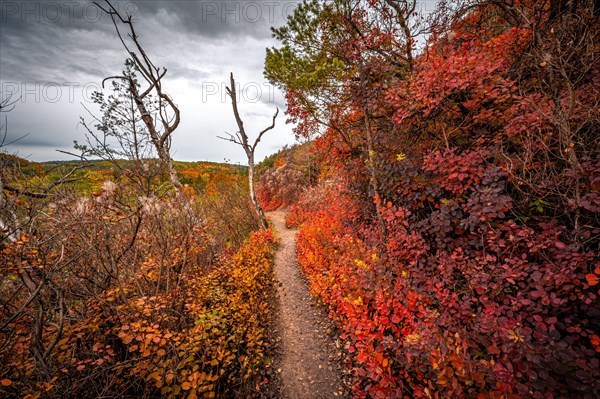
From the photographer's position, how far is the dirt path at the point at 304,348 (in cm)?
404

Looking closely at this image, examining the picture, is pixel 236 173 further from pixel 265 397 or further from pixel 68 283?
pixel 265 397

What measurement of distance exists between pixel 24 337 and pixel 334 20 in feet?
32.4

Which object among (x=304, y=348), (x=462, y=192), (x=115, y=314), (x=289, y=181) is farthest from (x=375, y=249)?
(x=289, y=181)

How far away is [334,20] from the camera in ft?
21.9

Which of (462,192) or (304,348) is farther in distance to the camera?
(304,348)

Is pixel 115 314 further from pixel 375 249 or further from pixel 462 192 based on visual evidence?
pixel 462 192

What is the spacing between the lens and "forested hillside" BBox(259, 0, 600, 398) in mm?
2756

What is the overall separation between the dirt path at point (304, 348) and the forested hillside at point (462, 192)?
0.46 m

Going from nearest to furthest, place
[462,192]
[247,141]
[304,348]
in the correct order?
[462,192], [304,348], [247,141]

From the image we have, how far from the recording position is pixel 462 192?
4.05 meters

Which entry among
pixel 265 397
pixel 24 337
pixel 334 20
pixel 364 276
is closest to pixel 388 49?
pixel 334 20

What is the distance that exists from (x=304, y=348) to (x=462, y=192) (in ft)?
15.7

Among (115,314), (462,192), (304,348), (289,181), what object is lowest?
(304,348)

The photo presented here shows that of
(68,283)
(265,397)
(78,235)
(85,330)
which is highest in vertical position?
(78,235)
